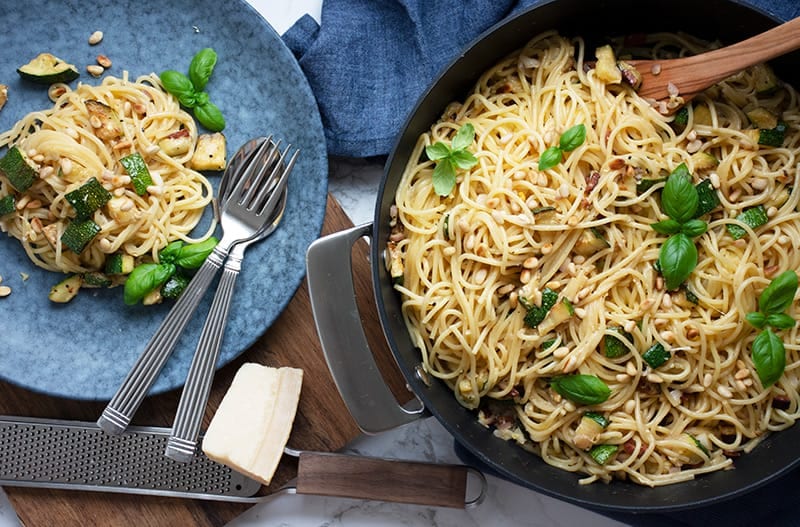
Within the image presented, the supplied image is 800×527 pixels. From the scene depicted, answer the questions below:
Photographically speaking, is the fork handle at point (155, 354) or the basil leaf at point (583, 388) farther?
the fork handle at point (155, 354)

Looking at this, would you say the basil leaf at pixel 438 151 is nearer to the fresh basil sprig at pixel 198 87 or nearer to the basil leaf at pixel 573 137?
the basil leaf at pixel 573 137

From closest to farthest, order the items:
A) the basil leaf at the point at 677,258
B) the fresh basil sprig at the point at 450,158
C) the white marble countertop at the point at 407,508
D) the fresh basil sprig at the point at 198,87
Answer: the basil leaf at the point at 677,258 < the fresh basil sprig at the point at 450,158 < the fresh basil sprig at the point at 198,87 < the white marble countertop at the point at 407,508

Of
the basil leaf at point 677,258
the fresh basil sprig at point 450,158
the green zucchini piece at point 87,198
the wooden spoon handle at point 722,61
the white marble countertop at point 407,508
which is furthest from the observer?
the white marble countertop at point 407,508

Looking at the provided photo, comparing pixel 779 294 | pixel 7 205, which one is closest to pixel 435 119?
pixel 779 294

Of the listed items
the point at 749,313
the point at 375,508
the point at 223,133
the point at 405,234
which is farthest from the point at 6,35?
the point at 749,313

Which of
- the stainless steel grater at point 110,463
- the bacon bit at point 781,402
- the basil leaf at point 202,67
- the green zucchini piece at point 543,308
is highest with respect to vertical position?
the basil leaf at point 202,67

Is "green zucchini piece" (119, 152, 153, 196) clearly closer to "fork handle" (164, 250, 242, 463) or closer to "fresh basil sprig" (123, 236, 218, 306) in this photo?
"fresh basil sprig" (123, 236, 218, 306)

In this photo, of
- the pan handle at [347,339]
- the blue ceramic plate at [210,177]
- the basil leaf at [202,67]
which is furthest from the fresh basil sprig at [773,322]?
the basil leaf at [202,67]
